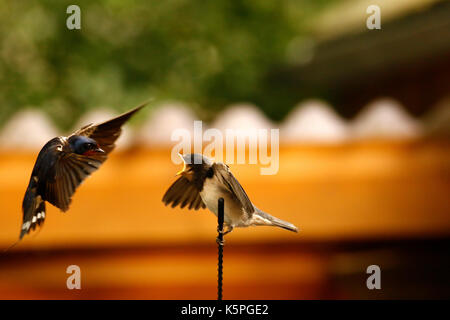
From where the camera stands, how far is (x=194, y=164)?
1.09 feet

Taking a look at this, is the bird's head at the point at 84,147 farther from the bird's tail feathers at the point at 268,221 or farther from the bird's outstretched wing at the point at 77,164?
the bird's tail feathers at the point at 268,221

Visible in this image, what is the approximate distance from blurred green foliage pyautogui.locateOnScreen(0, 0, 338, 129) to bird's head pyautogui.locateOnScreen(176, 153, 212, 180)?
234cm

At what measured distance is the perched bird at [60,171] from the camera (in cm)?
31

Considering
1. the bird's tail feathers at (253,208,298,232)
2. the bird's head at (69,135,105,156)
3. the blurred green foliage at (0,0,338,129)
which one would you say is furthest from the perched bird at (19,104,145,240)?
the blurred green foliage at (0,0,338,129)

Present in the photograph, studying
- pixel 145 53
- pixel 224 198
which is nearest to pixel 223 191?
pixel 224 198

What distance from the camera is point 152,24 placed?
3119mm

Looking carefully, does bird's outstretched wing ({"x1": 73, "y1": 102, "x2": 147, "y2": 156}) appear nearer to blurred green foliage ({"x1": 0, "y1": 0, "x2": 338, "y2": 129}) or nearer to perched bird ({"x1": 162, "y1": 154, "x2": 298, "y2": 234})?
perched bird ({"x1": 162, "y1": 154, "x2": 298, "y2": 234})

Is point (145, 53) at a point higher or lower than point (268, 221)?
higher

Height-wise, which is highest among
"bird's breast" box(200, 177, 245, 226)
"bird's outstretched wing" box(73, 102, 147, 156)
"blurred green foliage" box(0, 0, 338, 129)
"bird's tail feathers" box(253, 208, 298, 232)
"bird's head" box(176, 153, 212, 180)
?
"blurred green foliage" box(0, 0, 338, 129)

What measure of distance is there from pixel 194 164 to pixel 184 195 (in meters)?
0.05

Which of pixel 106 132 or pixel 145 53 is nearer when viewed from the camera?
pixel 106 132

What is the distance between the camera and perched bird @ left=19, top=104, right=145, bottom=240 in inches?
A: 12.1

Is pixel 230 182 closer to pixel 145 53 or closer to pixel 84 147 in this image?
pixel 84 147

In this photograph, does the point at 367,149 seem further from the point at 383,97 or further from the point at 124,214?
the point at 383,97
